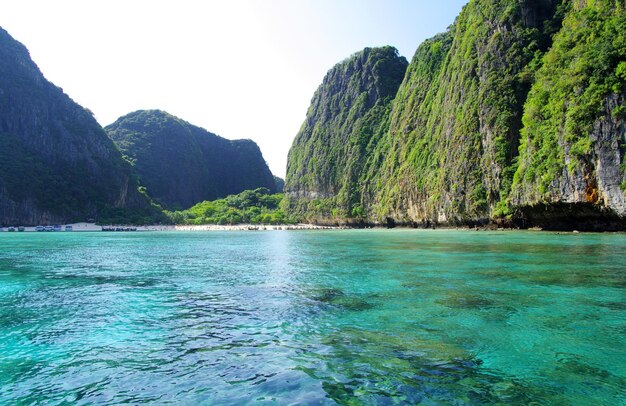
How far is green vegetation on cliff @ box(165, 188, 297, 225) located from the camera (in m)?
154

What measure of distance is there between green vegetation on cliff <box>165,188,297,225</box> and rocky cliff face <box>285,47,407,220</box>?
11.8 metres

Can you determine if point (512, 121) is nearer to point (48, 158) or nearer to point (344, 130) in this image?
point (344, 130)

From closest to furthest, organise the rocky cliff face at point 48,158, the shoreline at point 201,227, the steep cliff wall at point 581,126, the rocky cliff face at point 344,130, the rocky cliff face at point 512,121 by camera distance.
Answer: the steep cliff wall at point 581,126 < the rocky cliff face at point 512,121 < the rocky cliff face at point 48,158 < the shoreline at point 201,227 < the rocky cliff face at point 344,130

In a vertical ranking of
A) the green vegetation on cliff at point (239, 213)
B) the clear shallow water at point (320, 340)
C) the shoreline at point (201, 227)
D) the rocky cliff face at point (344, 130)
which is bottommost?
the clear shallow water at point (320, 340)

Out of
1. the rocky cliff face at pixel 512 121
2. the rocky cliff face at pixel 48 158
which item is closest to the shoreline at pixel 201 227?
the rocky cliff face at pixel 48 158

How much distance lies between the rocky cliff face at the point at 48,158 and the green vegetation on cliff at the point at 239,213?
722 inches

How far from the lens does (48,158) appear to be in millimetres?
136000

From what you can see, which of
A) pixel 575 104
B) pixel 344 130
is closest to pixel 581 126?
pixel 575 104

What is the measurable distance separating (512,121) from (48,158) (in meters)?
141

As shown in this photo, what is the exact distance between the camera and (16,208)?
114938mm

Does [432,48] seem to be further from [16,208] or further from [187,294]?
[16,208]

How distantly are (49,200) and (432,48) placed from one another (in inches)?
4737

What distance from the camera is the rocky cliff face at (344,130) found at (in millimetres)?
136250

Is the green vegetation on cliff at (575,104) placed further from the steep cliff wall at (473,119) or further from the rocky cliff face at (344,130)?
the rocky cliff face at (344,130)
